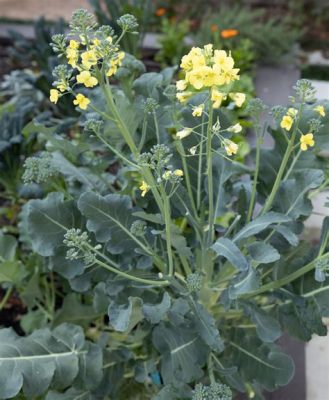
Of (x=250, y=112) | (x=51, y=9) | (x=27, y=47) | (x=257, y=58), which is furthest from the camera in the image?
(x=51, y=9)

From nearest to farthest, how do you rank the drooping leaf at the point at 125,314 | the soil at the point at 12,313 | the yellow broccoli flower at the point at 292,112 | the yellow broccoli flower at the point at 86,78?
the yellow broccoli flower at the point at 86,78
the yellow broccoli flower at the point at 292,112
the drooping leaf at the point at 125,314
the soil at the point at 12,313

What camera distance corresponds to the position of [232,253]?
5.39ft

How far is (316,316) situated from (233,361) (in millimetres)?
332

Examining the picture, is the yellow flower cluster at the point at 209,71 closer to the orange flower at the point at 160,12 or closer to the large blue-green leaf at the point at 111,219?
the large blue-green leaf at the point at 111,219

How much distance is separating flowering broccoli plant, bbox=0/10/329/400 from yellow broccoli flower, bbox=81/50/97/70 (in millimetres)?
85

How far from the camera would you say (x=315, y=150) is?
208cm

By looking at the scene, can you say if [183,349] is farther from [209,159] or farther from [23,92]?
[23,92]

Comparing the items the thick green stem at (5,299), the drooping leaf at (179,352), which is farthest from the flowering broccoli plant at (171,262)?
the thick green stem at (5,299)

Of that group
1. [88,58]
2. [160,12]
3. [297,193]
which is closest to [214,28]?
[160,12]

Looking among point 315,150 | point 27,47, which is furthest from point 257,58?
point 315,150

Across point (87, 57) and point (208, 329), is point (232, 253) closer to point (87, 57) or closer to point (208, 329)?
point (208, 329)

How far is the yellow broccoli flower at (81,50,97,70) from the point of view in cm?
142

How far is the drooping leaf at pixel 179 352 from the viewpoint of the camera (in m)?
1.80

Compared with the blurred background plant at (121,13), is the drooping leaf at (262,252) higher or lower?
lower
